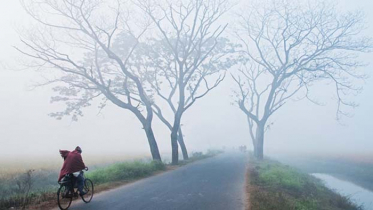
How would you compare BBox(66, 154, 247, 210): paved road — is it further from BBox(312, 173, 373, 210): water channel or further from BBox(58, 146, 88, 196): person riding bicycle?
BBox(312, 173, 373, 210): water channel

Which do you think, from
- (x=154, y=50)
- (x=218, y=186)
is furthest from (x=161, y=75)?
(x=218, y=186)

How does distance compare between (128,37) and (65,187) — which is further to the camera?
(128,37)

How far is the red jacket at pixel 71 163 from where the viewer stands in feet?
27.5

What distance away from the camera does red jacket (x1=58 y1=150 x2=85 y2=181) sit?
8.37m

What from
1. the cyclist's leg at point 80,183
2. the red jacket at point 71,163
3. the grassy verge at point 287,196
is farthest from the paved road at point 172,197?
the red jacket at point 71,163

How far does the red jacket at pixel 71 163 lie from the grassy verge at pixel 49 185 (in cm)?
119

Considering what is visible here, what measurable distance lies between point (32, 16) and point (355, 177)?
1087 inches

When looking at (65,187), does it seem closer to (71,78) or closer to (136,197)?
(136,197)

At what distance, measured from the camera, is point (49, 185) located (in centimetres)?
1488

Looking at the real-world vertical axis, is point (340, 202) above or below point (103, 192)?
below

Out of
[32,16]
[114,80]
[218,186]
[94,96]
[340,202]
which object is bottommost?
[340,202]

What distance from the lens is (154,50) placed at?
2709cm

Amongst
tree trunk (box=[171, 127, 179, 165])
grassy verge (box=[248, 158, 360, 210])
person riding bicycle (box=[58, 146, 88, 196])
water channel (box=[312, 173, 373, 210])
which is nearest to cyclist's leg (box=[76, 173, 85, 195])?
person riding bicycle (box=[58, 146, 88, 196])

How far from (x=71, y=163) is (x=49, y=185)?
25.6 feet
